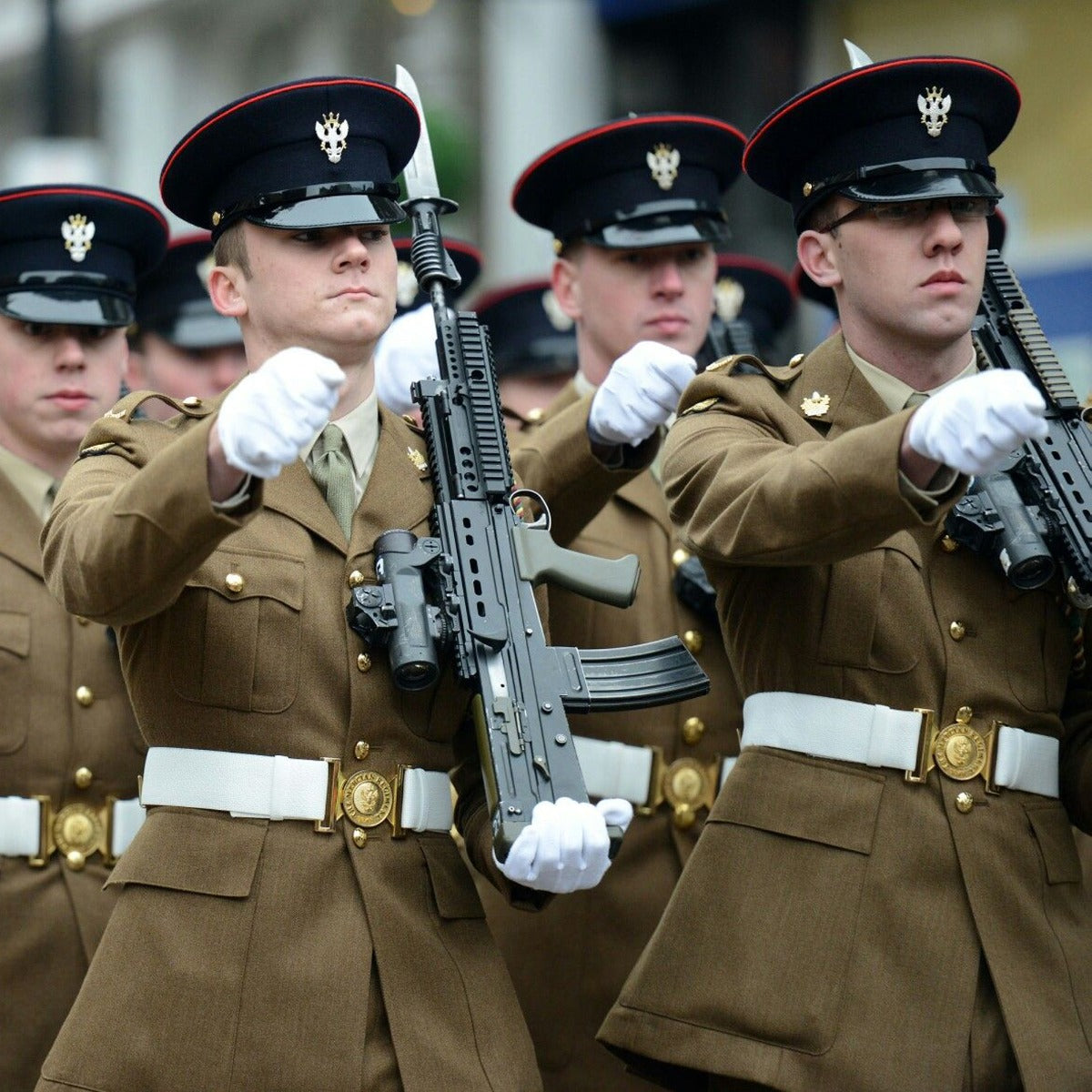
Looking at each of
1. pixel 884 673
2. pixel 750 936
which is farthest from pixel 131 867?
pixel 884 673

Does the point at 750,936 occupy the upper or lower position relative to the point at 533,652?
lower

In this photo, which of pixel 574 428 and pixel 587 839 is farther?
pixel 574 428

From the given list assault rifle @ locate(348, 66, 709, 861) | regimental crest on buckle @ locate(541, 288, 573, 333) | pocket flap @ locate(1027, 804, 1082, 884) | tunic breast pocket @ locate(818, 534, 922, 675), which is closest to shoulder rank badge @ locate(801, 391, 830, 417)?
tunic breast pocket @ locate(818, 534, 922, 675)

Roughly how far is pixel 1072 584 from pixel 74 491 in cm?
194

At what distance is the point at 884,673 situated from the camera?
4223 mm

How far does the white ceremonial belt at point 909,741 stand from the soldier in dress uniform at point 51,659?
166cm

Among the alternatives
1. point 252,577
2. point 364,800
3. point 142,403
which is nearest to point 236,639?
point 252,577

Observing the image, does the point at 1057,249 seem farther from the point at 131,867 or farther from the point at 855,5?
Answer: the point at 131,867

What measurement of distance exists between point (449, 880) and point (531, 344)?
386 centimetres

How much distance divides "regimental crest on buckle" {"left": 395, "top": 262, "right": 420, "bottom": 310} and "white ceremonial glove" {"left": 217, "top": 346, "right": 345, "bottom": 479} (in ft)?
11.2

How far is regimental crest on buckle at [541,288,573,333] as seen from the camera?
7.82 m

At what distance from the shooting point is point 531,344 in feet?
25.7

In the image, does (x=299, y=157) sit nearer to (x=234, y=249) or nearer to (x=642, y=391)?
(x=234, y=249)

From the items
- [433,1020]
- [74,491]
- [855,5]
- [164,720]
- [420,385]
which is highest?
[855,5]
